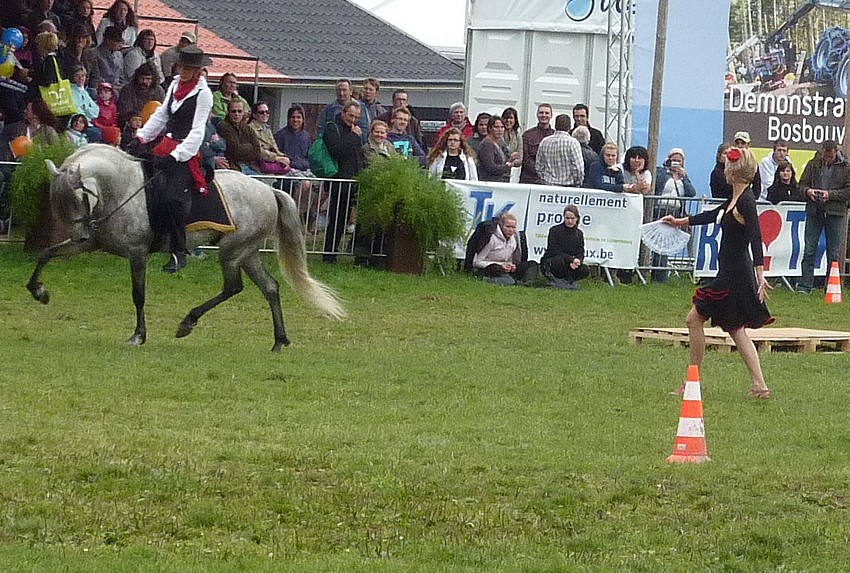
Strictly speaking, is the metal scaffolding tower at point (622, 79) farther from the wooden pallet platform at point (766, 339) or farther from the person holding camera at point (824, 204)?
the wooden pallet platform at point (766, 339)

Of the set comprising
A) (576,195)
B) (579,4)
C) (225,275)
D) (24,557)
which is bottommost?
(24,557)

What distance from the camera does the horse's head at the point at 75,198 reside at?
13688 mm

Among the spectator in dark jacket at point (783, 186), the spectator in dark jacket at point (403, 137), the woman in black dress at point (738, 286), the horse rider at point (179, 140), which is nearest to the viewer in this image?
the woman in black dress at point (738, 286)

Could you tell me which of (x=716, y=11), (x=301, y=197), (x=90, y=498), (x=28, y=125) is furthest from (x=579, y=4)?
(x=90, y=498)

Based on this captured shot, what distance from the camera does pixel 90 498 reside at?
798 centimetres

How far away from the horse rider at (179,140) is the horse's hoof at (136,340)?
0.86m

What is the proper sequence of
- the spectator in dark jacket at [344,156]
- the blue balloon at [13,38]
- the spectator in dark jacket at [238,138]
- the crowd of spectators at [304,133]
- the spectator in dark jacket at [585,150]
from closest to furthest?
the crowd of spectators at [304,133] → the blue balloon at [13,38] → the spectator in dark jacket at [238,138] → the spectator in dark jacket at [344,156] → the spectator in dark jacket at [585,150]

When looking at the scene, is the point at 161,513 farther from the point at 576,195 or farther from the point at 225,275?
the point at 576,195

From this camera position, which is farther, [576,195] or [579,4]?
[579,4]

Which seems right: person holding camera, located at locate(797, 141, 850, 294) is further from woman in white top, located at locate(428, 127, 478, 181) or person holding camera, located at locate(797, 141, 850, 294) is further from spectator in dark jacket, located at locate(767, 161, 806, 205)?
woman in white top, located at locate(428, 127, 478, 181)

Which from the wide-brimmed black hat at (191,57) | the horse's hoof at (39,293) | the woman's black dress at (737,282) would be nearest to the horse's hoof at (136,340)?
the horse's hoof at (39,293)

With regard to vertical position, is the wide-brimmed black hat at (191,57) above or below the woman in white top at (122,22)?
below

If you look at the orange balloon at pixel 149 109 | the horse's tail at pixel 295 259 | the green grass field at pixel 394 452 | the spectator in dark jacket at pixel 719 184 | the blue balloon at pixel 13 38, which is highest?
the blue balloon at pixel 13 38

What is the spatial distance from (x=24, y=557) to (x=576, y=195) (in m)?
15.7
